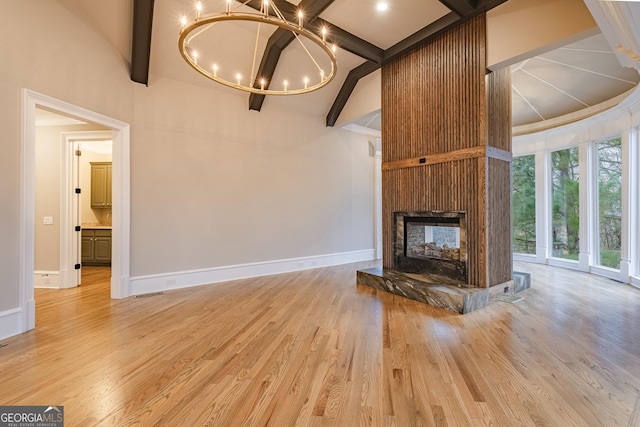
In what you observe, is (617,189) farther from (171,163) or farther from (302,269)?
(171,163)

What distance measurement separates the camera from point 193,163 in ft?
16.3

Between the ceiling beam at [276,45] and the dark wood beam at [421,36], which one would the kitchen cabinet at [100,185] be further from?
the dark wood beam at [421,36]

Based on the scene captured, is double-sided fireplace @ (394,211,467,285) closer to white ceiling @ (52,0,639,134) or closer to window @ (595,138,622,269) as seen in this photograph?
white ceiling @ (52,0,639,134)

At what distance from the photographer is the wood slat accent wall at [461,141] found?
3.87m

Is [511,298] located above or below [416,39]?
below

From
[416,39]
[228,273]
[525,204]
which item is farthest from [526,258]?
[228,273]

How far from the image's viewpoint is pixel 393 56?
4992 millimetres

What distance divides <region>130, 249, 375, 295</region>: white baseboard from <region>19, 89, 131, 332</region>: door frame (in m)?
0.27

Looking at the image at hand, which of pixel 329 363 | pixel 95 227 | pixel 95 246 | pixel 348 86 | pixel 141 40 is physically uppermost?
pixel 348 86

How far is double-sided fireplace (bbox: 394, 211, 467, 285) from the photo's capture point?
4.13m

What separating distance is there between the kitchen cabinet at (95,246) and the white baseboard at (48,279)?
1.79 m

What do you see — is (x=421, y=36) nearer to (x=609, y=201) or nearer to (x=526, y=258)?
(x=609, y=201)

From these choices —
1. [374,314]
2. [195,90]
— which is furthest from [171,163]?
[374,314]

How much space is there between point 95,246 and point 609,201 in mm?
11105
